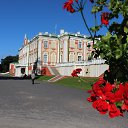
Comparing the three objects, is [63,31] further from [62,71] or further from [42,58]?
[62,71]

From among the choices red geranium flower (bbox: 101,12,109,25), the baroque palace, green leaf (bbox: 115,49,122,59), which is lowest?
green leaf (bbox: 115,49,122,59)

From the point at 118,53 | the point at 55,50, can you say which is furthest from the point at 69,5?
the point at 55,50

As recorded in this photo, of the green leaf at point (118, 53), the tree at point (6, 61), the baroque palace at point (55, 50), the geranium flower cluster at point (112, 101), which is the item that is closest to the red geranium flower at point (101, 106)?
the geranium flower cluster at point (112, 101)

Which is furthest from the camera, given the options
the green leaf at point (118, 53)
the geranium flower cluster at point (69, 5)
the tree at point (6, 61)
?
the tree at point (6, 61)

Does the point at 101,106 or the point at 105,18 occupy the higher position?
the point at 105,18

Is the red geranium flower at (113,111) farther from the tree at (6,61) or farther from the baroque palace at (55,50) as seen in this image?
the tree at (6,61)

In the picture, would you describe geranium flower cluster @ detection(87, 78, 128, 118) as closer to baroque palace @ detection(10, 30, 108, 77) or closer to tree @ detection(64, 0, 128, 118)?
tree @ detection(64, 0, 128, 118)

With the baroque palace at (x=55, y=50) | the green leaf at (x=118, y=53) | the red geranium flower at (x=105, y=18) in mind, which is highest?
the baroque palace at (x=55, y=50)

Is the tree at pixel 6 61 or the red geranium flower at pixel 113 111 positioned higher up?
the tree at pixel 6 61

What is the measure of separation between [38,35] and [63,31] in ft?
27.0

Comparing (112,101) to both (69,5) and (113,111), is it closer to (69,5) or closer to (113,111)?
(113,111)

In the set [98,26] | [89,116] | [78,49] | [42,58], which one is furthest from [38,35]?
[98,26]

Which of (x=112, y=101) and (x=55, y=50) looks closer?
(x=112, y=101)

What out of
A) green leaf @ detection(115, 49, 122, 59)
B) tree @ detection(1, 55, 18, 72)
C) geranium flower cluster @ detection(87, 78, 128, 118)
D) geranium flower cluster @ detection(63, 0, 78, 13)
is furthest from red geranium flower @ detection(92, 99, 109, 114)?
tree @ detection(1, 55, 18, 72)
